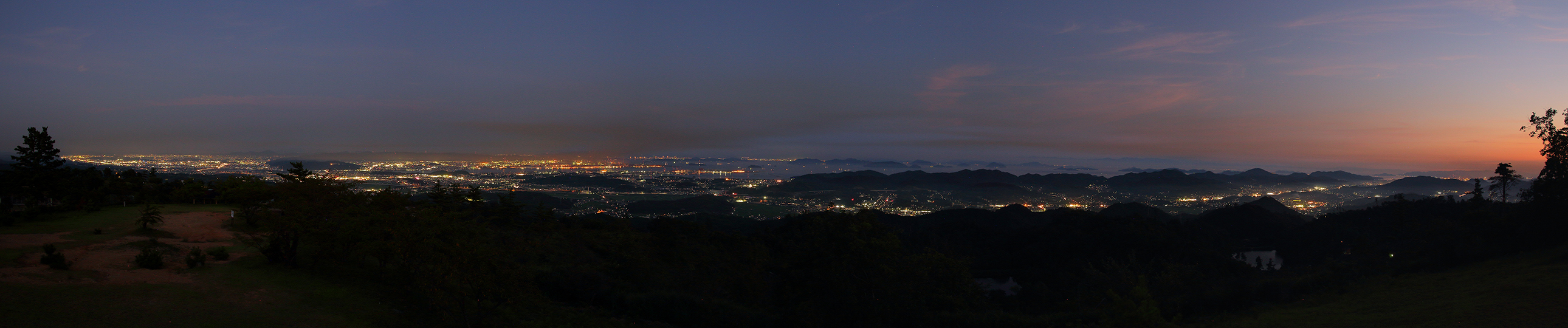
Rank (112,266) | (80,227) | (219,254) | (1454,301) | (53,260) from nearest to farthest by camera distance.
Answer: (53,260), (112,266), (219,254), (1454,301), (80,227)

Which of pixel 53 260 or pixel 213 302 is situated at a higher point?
pixel 53 260

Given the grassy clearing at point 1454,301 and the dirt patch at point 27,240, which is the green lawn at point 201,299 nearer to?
the dirt patch at point 27,240

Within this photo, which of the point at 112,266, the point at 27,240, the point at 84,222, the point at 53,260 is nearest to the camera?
the point at 53,260

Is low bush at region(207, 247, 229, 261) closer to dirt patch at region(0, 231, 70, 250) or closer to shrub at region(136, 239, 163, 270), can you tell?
shrub at region(136, 239, 163, 270)

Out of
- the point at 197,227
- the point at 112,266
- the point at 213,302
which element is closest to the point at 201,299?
the point at 213,302

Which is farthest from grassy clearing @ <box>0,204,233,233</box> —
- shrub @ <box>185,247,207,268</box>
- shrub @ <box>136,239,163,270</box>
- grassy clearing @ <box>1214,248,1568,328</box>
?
grassy clearing @ <box>1214,248,1568,328</box>

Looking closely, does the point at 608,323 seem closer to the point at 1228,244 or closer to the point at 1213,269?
the point at 1213,269

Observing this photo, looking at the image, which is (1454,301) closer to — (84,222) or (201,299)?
(201,299)
